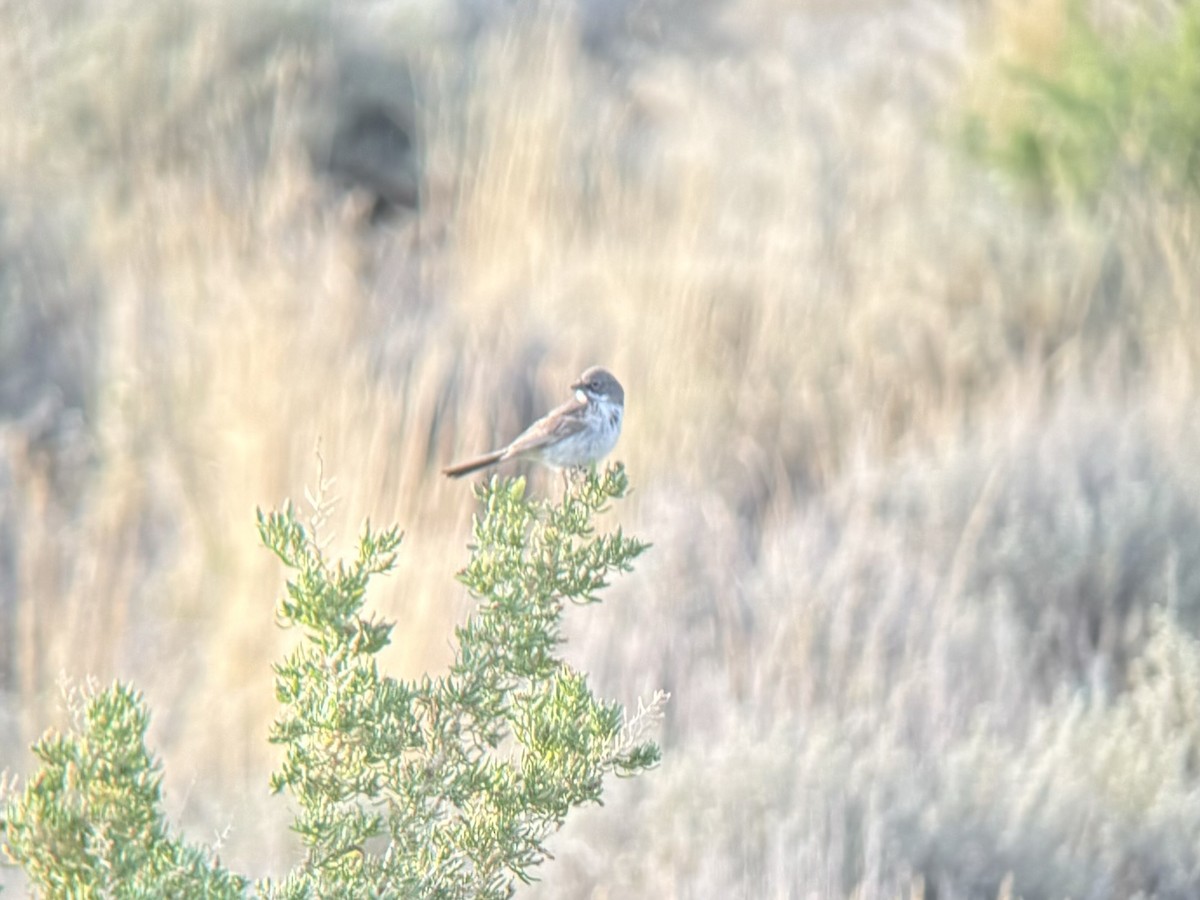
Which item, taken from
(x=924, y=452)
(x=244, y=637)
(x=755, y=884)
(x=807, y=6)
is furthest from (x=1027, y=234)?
(x=807, y=6)

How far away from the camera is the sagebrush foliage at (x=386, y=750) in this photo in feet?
7.48

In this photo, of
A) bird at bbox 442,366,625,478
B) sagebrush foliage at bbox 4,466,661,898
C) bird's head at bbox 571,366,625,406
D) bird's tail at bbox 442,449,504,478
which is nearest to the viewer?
sagebrush foliage at bbox 4,466,661,898

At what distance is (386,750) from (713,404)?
4012mm

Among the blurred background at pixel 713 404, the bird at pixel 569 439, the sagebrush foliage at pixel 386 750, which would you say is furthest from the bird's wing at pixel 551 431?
the sagebrush foliage at pixel 386 750

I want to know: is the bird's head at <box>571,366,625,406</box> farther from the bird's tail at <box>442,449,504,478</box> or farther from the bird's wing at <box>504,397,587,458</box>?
the bird's tail at <box>442,449,504,478</box>

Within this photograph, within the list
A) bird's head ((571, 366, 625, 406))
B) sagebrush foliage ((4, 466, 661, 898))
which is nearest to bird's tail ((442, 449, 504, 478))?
bird's head ((571, 366, 625, 406))

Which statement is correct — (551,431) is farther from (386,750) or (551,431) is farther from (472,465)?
(386,750)

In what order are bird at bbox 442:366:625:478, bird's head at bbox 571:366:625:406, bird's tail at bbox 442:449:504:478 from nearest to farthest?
bird's tail at bbox 442:449:504:478 < bird at bbox 442:366:625:478 < bird's head at bbox 571:366:625:406

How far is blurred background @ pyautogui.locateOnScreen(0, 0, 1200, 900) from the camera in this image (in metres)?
4.16

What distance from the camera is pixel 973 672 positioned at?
4.80 metres

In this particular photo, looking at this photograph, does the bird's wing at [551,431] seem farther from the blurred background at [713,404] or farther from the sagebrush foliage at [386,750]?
the sagebrush foliage at [386,750]

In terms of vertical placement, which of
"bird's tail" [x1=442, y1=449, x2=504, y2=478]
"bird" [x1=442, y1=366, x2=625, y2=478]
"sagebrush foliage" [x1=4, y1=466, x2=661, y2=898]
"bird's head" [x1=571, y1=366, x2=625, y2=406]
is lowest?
"sagebrush foliage" [x1=4, y1=466, x2=661, y2=898]

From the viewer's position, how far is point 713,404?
6.36 m

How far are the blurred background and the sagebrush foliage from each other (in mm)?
314
